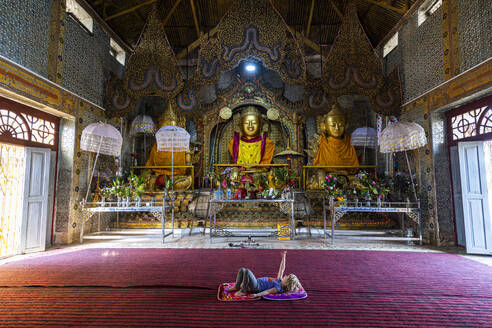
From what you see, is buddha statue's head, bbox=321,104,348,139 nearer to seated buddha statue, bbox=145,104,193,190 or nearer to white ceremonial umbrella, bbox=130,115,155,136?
seated buddha statue, bbox=145,104,193,190

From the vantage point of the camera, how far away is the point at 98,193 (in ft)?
21.7

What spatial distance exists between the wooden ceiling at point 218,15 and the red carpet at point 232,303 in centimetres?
635

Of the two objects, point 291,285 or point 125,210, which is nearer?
point 291,285

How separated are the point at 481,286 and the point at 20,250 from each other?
23.6 feet

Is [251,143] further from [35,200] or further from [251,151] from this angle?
[35,200]

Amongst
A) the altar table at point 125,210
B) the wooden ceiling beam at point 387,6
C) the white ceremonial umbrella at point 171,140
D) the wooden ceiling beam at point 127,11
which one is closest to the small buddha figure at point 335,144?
the wooden ceiling beam at point 387,6

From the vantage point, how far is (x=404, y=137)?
19.3 feet

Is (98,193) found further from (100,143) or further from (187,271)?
(187,271)

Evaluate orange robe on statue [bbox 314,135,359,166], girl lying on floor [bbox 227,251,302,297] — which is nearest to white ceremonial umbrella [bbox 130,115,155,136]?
orange robe on statue [bbox 314,135,359,166]

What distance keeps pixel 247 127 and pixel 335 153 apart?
10.5ft

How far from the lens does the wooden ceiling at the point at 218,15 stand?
7.51 meters

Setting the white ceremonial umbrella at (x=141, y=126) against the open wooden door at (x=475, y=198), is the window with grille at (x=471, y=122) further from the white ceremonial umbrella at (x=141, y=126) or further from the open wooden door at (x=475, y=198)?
the white ceremonial umbrella at (x=141, y=126)

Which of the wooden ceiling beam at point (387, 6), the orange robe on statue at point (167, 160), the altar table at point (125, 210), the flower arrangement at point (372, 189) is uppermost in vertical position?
the wooden ceiling beam at point (387, 6)

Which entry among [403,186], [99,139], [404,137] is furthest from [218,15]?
[403,186]
